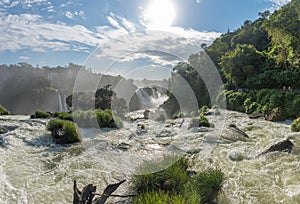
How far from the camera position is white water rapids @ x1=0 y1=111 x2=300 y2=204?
16.6 feet

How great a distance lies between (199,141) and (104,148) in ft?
15.7

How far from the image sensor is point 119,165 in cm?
725

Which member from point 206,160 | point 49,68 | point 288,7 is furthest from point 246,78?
point 49,68

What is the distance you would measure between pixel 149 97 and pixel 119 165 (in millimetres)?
40770

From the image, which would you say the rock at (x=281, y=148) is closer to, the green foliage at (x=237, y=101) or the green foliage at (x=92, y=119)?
the green foliage at (x=92, y=119)

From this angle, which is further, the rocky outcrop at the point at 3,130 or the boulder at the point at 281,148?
the rocky outcrop at the point at 3,130

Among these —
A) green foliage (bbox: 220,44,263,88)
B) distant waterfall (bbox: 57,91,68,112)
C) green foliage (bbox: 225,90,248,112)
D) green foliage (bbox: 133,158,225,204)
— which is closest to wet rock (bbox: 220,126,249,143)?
green foliage (bbox: 133,158,225,204)

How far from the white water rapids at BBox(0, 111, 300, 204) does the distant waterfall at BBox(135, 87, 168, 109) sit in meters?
33.9

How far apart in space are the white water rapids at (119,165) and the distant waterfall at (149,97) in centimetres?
3386

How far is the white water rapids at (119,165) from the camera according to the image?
5.05 metres

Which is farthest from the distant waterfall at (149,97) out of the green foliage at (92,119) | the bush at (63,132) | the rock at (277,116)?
the bush at (63,132)

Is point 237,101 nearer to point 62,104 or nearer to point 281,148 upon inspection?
point 281,148

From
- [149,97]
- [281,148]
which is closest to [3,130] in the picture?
[281,148]

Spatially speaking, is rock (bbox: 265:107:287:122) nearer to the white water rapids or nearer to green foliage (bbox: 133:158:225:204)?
the white water rapids
